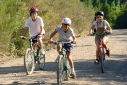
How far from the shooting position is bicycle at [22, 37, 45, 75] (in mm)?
10805

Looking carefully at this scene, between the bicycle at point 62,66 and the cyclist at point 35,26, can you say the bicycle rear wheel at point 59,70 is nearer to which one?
the bicycle at point 62,66

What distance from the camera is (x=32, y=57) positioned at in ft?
36.7

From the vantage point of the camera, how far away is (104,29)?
12062 mm

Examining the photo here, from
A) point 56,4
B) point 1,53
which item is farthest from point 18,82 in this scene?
point 56,4

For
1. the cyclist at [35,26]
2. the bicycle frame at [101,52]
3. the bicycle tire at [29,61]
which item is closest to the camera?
the bicycle tire at [29,61]

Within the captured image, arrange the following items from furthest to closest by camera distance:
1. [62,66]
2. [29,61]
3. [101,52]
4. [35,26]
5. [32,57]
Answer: [101,52]
[35,26]
[32,57]
[29,61]
[62,66]

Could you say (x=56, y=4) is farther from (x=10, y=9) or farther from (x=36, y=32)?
(x=36, y=32)

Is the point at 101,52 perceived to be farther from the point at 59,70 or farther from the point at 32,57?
the point at 59,70

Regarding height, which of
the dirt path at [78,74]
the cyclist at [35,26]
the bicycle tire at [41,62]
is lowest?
the dirt path at [78,74]

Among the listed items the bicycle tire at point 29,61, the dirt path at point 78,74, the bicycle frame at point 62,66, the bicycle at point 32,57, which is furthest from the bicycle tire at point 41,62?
the bicycle frame at point 62,66

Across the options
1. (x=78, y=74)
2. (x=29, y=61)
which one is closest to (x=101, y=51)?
(x=78, y=74)

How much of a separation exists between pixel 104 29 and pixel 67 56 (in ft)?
9.26

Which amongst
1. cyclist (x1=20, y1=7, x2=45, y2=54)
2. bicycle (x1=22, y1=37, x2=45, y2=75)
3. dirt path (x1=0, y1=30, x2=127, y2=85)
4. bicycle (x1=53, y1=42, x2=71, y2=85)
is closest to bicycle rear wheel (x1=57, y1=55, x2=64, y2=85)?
bicycle (x1=53, y1=42, x2=71, y2=85)

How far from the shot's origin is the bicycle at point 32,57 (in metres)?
10.8
